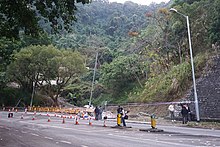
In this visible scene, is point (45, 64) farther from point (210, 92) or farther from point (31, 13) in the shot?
point (31, 13)

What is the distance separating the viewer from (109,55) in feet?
208

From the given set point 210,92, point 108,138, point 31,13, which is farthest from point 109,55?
point 108,138

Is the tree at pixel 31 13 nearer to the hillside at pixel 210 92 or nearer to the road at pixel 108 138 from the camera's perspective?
the road at pixel 108 138

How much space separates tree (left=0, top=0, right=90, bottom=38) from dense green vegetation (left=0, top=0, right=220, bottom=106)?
Result: 5cm

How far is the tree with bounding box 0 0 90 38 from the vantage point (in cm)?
1213

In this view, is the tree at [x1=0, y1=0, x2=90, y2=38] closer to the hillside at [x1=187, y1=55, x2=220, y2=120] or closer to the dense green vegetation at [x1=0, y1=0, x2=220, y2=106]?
the dense green vegetation at [x1=0, y1=0, x2=220, y2=106]

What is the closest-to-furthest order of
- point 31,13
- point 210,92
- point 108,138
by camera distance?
1. point 108,138
2. point 31,13
3. point 210,92

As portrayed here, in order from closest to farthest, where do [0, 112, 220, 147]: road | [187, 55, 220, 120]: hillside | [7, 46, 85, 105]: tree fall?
1. [0, 112, 220, 147]: road
2. [187, 55, 220, 120]: hillside
3. [7, 46, 85, 105]: tree

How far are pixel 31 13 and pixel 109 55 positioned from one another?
50647mm

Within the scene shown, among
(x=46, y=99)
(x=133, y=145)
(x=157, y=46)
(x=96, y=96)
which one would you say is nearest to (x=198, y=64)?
(x=157, y=46)

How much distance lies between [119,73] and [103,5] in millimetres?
70177

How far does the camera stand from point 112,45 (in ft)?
236

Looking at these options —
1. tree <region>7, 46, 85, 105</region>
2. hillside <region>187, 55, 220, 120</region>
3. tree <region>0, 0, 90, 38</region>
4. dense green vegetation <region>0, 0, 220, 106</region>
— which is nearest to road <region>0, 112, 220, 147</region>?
dense green vegetation <region>0, 0, 220, 106</region>

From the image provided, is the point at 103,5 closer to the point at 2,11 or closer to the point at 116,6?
the point at 116,6
